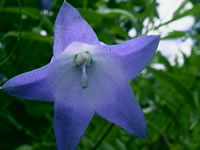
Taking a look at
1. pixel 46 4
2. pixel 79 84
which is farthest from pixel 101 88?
pixel 46 4

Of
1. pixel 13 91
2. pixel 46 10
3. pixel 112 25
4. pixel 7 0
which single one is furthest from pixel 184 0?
pixel 13 91

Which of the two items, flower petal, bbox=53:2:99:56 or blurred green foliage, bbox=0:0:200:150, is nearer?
flower petal, bbox=53:2:99:56

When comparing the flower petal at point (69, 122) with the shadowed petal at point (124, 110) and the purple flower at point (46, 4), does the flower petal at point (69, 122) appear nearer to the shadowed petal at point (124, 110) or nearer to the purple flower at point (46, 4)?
the shadowed petal at point (124, 110)

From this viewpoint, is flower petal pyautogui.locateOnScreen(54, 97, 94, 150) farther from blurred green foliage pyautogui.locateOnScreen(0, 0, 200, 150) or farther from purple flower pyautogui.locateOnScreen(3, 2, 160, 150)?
blurred green foliage pyautogui.locateOnScreen(0, 0, 200, 150)

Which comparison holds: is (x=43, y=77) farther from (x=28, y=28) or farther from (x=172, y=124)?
(x=172, y=124)

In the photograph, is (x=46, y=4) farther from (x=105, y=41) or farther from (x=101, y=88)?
(x=101, y=88)

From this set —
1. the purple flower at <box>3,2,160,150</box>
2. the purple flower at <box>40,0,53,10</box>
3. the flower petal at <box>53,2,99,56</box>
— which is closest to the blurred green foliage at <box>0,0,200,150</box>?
the purple flower at <box>40,0,53,10</box>

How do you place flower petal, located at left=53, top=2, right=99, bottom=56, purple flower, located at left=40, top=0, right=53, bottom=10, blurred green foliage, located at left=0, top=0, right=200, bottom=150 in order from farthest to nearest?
1. purple flower, located at left=40, top=0, right=53, bottom=10
2. blurred green foliage, located at left=0, top=0, right=200, bottom=150
3. flower petal, located at left=53, top=2, right=99, bottom=56
